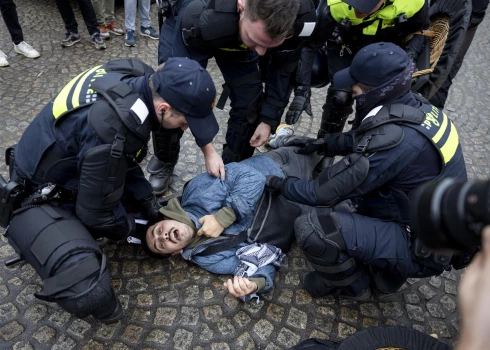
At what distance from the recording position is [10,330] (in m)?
2.50

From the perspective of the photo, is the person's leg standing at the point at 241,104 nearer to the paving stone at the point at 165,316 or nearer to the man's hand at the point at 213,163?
the man's hand at the point at 213,163

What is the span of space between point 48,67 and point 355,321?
15.5 feet

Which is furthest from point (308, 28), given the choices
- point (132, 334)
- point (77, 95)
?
point (132, 334)

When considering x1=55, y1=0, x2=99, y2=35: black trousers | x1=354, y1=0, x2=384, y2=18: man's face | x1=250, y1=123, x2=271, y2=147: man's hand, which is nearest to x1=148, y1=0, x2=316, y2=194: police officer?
x1=250, y1=123, x2=271, y2=147: man's hand

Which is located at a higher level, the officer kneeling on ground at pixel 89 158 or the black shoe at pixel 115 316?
the officer kneeling on ground at pixel 89 158

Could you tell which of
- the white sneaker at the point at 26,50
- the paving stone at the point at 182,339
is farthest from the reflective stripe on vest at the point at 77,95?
the white sneaker at the point at 26,50

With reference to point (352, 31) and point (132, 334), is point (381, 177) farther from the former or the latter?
point (132, 334)

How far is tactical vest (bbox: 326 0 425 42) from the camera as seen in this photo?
9.97 feet

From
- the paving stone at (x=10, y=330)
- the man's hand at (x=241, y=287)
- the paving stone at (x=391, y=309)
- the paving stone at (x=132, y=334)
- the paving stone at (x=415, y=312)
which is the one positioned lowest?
the paving stone at (x=415, y=312)

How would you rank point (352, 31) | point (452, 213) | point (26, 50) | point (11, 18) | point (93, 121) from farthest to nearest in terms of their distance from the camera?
→ point (26, 50), point (11, 18), point (352, 31), point (93, 121), point (452, 213)

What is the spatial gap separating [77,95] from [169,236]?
1.16 metres

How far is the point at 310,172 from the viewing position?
3.56 meters

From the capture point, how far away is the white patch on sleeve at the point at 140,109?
6.98 feet

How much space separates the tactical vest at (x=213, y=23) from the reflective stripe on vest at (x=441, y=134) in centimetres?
118
